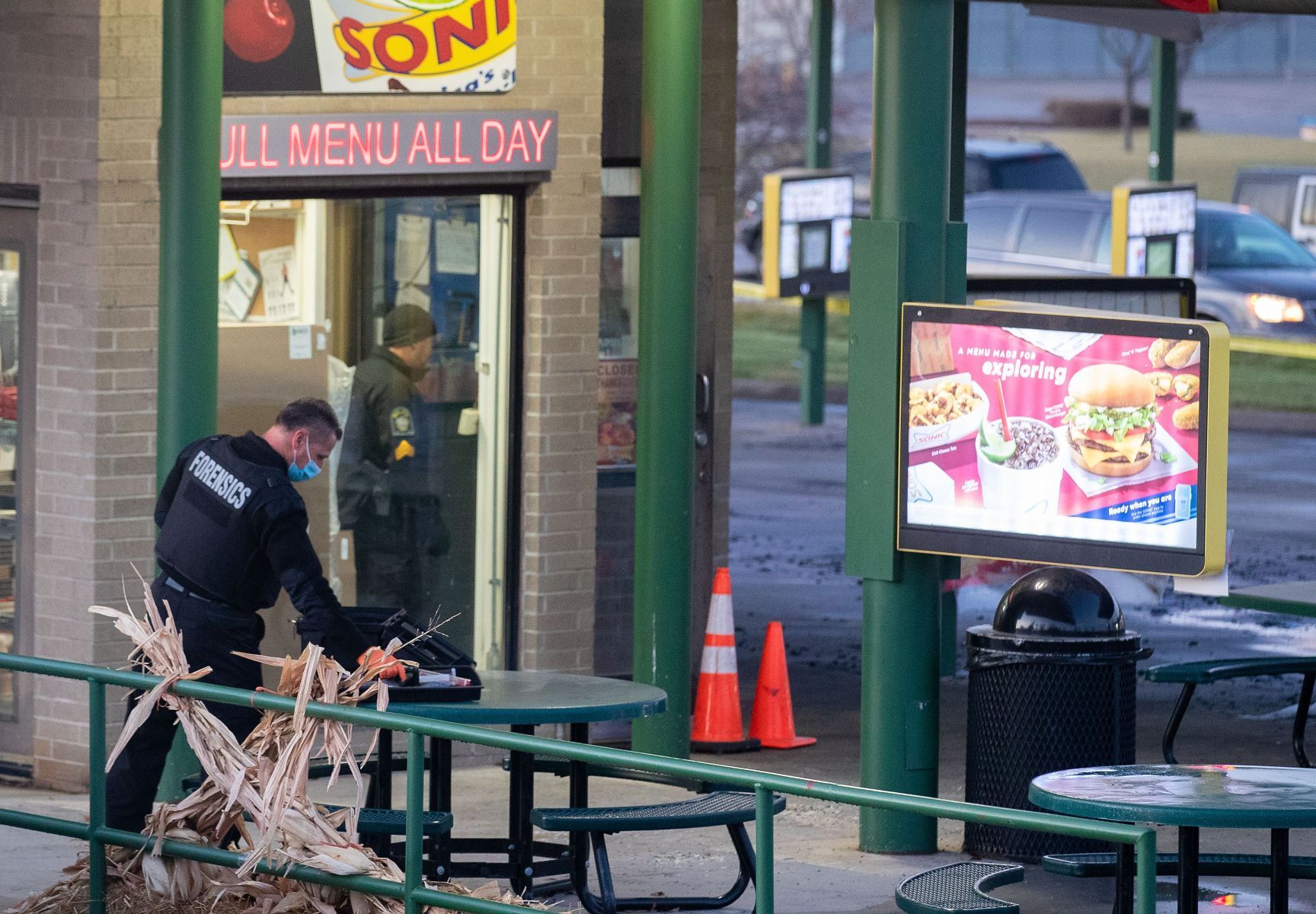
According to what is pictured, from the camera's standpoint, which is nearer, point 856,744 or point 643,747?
point 643,747

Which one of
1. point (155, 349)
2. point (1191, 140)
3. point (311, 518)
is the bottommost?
point (311, 518)

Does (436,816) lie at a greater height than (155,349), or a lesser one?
lesser

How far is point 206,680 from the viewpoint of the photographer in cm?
740

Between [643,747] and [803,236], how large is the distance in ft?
37.3

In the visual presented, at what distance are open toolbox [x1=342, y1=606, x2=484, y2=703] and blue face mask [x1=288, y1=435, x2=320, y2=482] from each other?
0.46 m

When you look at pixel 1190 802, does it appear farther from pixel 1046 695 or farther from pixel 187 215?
pixel 187 215

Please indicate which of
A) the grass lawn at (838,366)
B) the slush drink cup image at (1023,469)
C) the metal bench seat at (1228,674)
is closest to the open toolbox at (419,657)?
the slush drink cup image at (1023,469)

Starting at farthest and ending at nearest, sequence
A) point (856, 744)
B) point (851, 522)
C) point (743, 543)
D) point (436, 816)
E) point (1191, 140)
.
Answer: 1. point (1191, 140)
2. point (743, 543)
3. point (856, 744)
4. point (851, 522)
5. point (436, 816)

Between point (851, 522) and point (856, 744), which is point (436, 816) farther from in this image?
point (856, 744)

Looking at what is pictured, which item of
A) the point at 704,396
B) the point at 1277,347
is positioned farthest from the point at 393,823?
the point at 1277,347

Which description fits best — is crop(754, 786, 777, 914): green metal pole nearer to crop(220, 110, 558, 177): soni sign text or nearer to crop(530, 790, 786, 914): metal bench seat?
crop(530, 790, 786, 914): metal bench seat

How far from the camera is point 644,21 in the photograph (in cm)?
964

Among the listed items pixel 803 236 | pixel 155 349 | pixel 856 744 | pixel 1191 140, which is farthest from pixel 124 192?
pixel 1191 140

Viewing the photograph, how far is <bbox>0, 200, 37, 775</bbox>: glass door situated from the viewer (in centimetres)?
906
